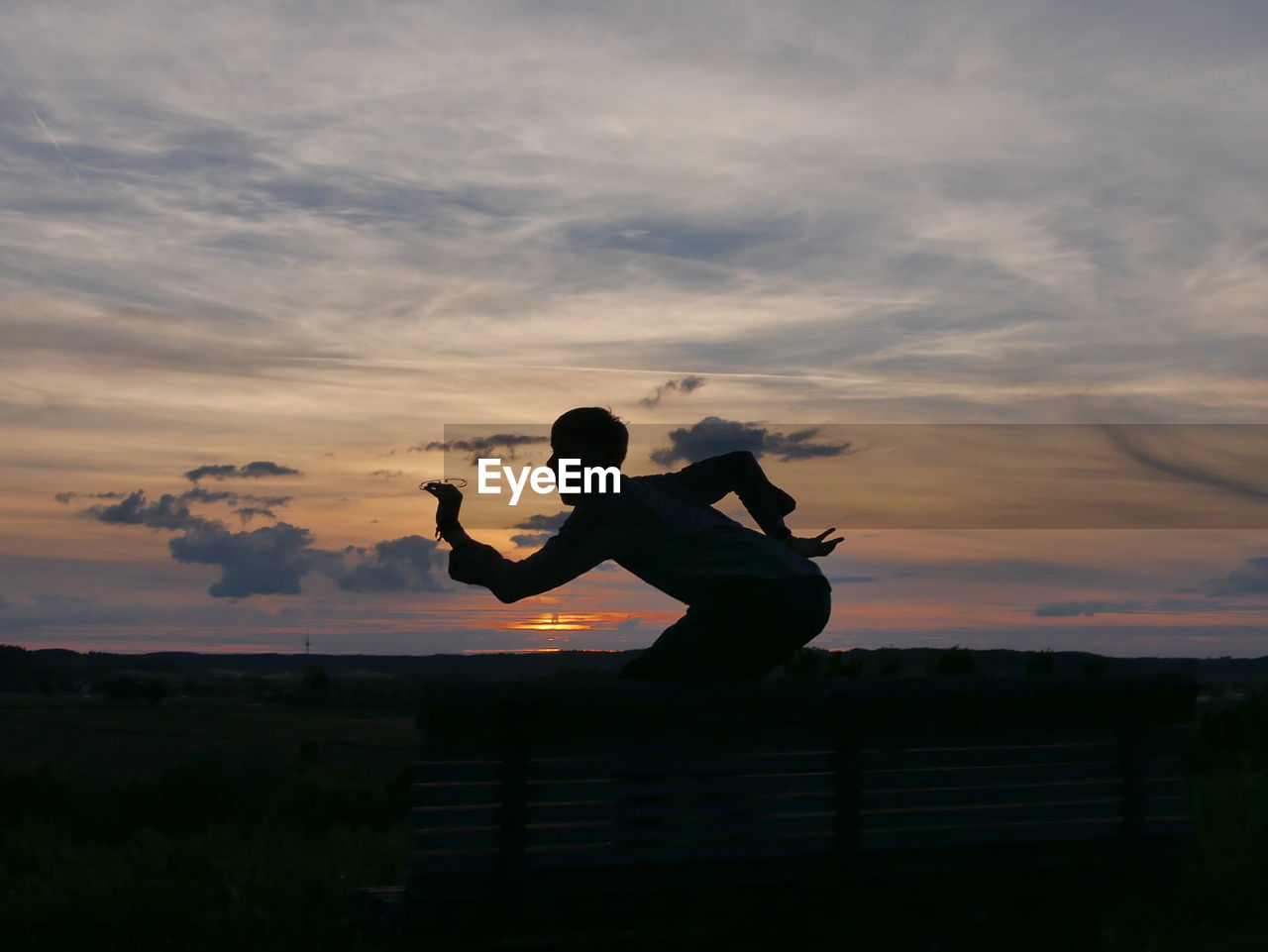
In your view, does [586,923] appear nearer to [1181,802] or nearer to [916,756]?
[916,756]

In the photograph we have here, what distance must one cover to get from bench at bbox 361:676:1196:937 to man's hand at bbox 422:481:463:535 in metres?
0.71

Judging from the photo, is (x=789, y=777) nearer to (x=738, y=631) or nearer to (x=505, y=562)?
Answer: (x=738, y=631)

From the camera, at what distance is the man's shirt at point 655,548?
4996 mm

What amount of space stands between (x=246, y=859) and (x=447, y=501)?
503 centimetres

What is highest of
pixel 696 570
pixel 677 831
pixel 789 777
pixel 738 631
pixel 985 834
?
pixel 696 570

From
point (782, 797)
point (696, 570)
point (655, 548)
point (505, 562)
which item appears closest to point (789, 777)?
point (782, 797)

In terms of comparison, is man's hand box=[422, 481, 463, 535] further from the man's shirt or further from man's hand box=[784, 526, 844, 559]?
man's hand box=[784, 526, 844, 559]

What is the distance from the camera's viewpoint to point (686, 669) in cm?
547

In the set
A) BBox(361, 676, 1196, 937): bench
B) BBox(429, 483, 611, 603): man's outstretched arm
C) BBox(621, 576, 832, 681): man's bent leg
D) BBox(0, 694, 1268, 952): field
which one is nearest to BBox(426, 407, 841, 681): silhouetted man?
BBox(621, 576, 832, 681): man's bent leg

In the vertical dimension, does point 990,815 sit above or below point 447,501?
below

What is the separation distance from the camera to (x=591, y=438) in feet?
18.0

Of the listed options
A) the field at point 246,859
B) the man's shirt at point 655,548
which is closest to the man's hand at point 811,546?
the man's shirt at point 655,548

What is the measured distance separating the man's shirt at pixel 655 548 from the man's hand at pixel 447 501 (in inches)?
3.9

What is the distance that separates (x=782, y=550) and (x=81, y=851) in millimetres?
6668
